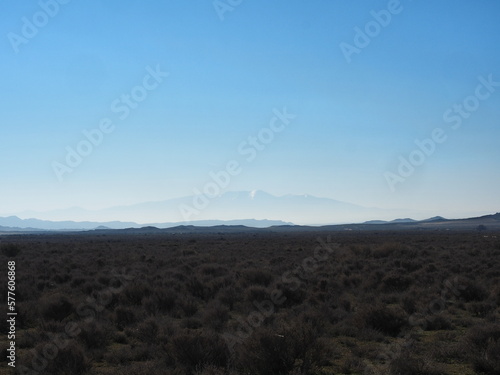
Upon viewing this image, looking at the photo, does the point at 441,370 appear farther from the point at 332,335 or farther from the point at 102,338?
the point at 102,338

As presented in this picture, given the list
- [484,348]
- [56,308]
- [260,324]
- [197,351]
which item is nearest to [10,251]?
[56,308]

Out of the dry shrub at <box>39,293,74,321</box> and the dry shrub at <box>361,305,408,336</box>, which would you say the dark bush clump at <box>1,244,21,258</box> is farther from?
the dry shrub at <box>361,305,408,336</box>

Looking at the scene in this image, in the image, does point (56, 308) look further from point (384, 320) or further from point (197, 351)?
point (384, 320)

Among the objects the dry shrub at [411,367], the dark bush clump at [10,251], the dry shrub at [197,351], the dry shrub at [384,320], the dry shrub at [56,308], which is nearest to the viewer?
the dry shrub at [411,367]

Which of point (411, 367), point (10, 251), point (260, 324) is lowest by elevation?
point (411, 367)

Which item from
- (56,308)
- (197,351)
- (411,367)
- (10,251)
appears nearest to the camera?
(411,367)

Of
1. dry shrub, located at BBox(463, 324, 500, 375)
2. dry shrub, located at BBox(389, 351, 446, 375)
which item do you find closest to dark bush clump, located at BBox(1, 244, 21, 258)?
dry shrub, located at BBox(389, 351, 446, 375)

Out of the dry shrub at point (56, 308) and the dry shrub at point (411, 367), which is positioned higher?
the dry shrub at point (56, 308)

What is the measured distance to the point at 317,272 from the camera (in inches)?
901

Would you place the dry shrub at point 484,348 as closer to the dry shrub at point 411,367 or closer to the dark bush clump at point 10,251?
the dry shrub at point 411,367

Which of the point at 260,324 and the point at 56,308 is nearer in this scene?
the point at 260,324

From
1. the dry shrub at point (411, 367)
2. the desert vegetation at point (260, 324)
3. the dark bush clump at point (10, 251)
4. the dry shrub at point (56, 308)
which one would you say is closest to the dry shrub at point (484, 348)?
the desert vegetation at point (260, 324)

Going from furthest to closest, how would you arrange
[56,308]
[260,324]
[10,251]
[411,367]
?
[10,251] → [56,308] → [260,324] → [411,367]

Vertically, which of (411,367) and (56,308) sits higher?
(56,308)
